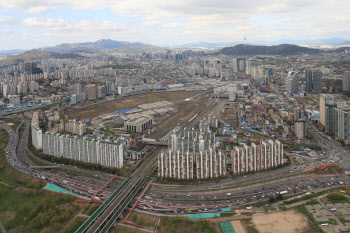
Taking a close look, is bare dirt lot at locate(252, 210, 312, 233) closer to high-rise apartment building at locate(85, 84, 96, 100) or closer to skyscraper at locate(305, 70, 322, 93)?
skyscraper at locate(305, 70, 322, 93)

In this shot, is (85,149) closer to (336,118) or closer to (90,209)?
(90,209)

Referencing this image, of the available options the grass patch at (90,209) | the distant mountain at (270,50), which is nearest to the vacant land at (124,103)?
the grass patch at (90,209)

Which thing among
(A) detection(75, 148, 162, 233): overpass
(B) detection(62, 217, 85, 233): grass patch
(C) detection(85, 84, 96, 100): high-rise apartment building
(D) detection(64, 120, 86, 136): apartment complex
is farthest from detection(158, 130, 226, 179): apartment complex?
(C) detection(85, 84, 96, 100): high-rise apartment building

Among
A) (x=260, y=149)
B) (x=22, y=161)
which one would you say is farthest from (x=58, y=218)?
(x=260, y=149)

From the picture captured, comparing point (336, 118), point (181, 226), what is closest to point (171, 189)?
point (181, 226)

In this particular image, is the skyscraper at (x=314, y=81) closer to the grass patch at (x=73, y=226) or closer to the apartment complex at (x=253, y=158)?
the apartment complex at (x=253, y=158)

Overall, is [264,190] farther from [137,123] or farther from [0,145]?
[0,145]

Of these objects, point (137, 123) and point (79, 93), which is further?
point (79, 93)
